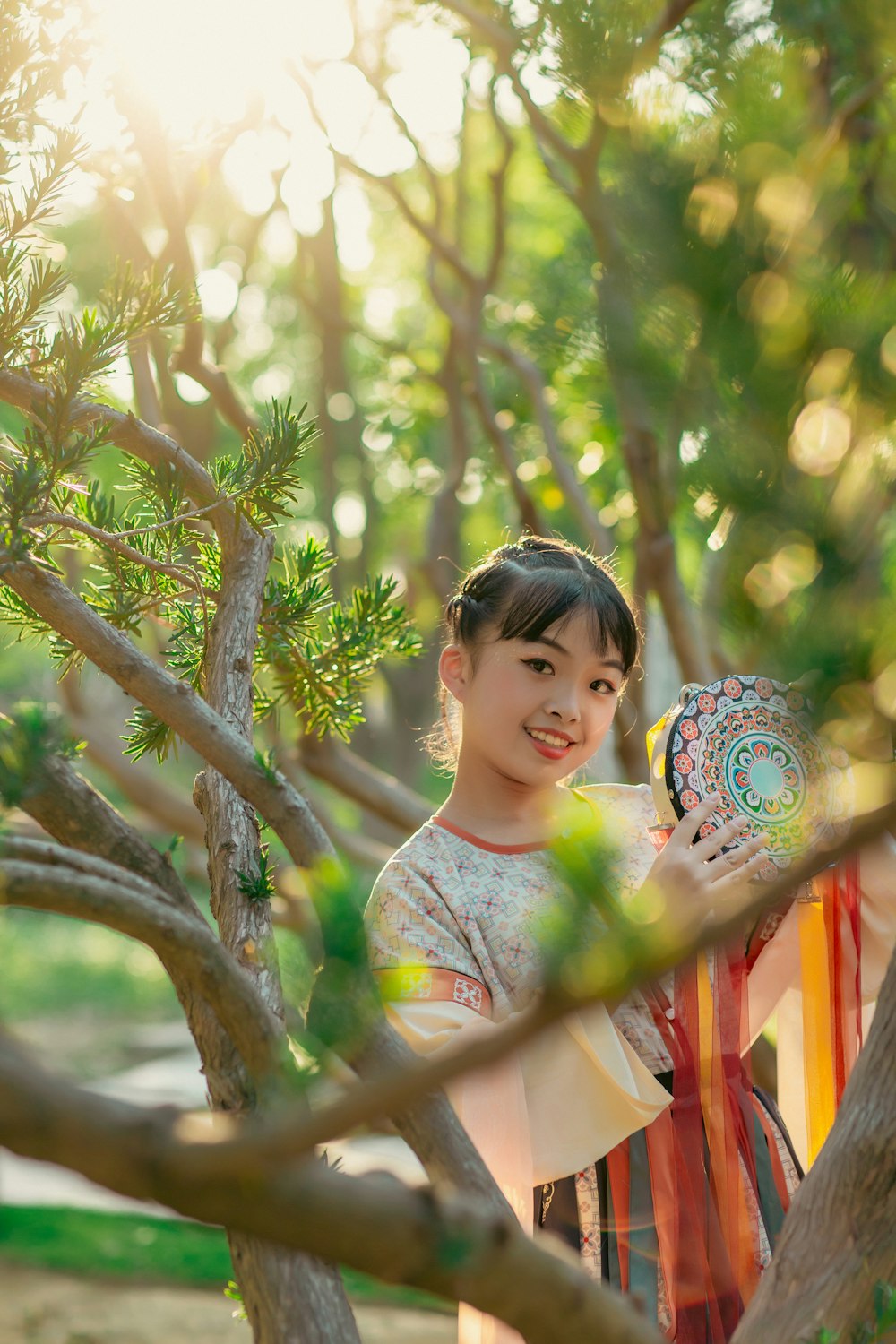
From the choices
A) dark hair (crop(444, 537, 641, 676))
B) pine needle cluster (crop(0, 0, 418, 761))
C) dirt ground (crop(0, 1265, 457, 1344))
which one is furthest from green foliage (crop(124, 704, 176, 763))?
dirt ground (crop(0, 1265, 457, 1344))

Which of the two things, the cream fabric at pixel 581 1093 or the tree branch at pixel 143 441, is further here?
the cream fabric at pixel 581 1093

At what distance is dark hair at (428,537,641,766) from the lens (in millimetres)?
1630

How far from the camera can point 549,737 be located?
161 centimetres

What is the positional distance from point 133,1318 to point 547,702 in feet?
9.32

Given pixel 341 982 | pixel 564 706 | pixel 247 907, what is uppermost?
pixel 564 706

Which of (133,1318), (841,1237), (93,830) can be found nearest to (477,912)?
(93,830)

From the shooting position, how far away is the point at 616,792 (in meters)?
1.86

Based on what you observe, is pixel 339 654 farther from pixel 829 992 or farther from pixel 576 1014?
pixel 829 992

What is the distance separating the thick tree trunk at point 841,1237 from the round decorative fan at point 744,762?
51cm

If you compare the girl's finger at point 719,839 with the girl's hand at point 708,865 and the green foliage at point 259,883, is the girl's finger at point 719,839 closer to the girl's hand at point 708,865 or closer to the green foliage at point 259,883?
the girl's hand at point 708,865

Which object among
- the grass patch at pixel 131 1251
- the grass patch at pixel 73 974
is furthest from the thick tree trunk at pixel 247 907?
the grass patch at pixel 73 974

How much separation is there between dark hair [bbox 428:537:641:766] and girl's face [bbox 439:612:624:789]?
16mm

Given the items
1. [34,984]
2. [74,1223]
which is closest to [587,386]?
[74,1223]

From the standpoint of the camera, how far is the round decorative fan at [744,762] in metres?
1.45
